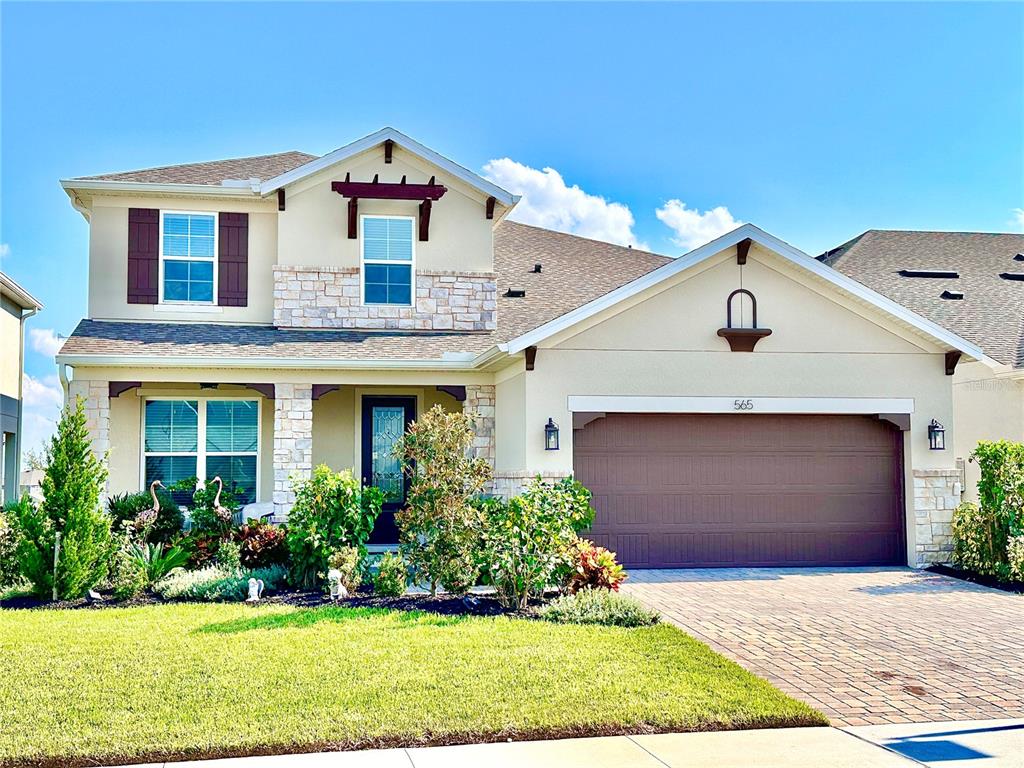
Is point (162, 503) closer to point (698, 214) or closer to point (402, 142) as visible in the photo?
point (402, 142)

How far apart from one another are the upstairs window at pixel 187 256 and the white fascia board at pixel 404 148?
1237 millimetres

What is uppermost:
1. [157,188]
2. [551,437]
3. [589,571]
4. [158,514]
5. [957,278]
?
[157,188]

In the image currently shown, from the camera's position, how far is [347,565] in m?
10.8

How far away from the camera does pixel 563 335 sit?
43.8ft

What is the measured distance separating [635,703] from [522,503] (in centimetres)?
366

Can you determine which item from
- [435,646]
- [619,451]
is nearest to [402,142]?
[619,451]

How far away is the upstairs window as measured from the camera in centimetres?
1575

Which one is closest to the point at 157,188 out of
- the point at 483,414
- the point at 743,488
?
the point at 483,414

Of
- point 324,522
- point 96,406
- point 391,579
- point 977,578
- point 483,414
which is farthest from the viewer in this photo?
point 483,414

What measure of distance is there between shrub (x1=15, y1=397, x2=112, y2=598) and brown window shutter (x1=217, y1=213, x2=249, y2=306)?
212 inches

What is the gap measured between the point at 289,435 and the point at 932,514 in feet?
31.6

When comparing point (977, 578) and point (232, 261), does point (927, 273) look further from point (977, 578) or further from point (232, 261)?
point (232, 261)

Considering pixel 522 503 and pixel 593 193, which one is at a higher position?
pixel 593 193

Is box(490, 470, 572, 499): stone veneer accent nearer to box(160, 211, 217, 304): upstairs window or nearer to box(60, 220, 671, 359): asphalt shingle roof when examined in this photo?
box(60, 220, 671, 359): asphalt shingle roof
